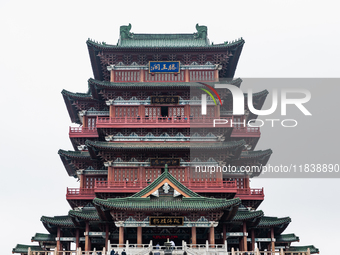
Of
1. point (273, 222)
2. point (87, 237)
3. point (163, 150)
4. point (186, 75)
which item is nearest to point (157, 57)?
point (186, 75)

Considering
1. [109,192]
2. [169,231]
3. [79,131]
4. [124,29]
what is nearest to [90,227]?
[109,192]

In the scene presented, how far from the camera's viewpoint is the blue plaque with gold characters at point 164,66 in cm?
5619

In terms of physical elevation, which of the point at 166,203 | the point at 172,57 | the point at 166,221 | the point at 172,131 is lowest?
the point at 166,221

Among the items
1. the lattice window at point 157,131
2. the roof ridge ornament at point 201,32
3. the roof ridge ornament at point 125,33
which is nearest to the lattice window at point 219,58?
the roof ridge ornament at point 201,32

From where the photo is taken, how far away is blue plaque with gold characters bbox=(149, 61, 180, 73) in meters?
56.2

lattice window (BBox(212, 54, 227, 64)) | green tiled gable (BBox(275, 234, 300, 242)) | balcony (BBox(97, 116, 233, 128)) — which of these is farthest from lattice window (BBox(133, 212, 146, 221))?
lattice window (BBox(212, 54, 227, 64))

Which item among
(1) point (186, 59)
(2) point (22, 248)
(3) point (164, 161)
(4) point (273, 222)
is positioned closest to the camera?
(4) point (273, 222)

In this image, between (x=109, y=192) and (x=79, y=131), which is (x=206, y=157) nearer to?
(x=109, y=192)

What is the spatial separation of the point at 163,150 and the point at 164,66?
1030 centimetres

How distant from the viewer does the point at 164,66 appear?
5644 cm

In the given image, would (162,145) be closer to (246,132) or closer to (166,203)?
(166,203)

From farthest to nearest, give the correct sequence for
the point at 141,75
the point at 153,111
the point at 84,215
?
1. the point at 141,75
2. the point at 153,111
3. the point at 84,215

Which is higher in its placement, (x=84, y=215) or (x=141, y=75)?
(x=141, y=75)

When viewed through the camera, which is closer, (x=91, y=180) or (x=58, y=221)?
(x=58, y=221)
